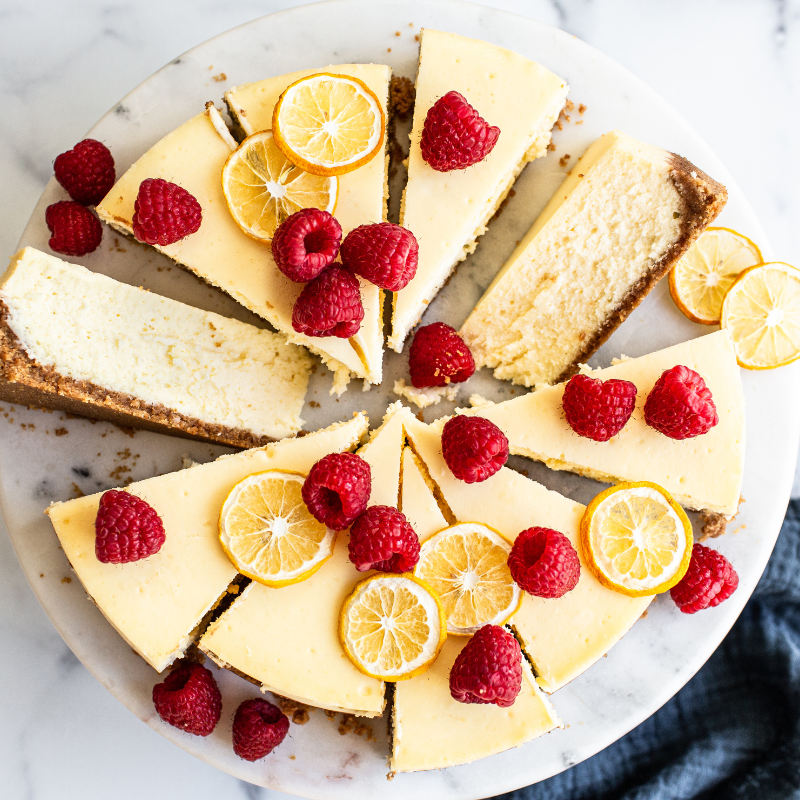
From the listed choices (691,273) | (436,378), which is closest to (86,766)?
(436,378)

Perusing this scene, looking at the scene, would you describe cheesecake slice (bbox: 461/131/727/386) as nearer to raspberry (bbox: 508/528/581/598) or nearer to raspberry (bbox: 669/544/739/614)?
raspberry (bbox: 508/528/581/598)

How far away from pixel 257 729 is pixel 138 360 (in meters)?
1.83

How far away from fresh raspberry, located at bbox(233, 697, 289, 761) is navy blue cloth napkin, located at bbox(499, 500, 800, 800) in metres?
1.45

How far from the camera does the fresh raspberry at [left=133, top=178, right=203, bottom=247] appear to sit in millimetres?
3094

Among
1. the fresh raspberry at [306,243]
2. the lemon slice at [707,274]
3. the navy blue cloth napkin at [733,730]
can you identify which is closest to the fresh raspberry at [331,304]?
the fresh raspberry at [306,243]

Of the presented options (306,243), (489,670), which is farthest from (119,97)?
(489,670)

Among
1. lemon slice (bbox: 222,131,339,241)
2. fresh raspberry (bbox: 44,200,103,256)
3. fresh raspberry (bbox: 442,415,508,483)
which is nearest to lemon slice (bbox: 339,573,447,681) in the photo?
fresh raspberry (bbox: 442,415,508,483)

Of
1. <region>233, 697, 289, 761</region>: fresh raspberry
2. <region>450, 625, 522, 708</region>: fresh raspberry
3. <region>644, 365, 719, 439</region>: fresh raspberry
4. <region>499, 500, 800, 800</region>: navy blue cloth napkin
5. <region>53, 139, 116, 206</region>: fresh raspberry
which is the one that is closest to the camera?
<region>450, 625, 522, 708</region>: fresh raspberry

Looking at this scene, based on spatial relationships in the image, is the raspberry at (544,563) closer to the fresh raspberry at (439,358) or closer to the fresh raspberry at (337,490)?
the fresh raspberry at (337,490)

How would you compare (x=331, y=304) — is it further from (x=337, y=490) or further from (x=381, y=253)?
(x=337, y=490)

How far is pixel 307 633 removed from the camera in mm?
3139

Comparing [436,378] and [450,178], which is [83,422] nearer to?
[436,378]

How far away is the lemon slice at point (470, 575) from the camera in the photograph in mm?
3131

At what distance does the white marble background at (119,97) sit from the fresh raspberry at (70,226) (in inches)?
22.7
